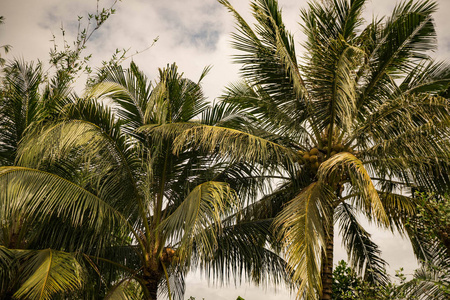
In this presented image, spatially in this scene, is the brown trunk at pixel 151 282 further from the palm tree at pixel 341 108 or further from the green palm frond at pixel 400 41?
the green palm frond at pixel 400 41

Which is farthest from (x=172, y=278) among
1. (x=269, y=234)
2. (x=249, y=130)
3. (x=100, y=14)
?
(x=100, y=14)

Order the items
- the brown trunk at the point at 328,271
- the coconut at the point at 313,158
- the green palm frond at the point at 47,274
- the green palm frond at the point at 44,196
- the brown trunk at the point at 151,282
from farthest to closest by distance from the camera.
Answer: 1. the coconut at the point at 313,158
2. the brown trunk at the point at 151,282
3. the brown trunk at the point at 328,271
4. the green palm frond at the point at 44,196
5. the green palm frond at the point at 47,274

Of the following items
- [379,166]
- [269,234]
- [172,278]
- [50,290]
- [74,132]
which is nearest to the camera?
[50,290]

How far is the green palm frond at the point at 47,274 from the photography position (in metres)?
6.38

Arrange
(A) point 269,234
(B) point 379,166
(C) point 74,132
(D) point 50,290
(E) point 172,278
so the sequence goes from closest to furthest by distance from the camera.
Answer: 1. (D) point 50,290
2. (C) point 74,132
3. (B) point 379,166
4. (A) point 269,234
5. (E) point 172,278

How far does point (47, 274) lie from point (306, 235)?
11.4 feet

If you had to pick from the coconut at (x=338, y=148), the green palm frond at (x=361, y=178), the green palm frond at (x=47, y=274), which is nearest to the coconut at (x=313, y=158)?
the coconut at (x=338, y=148)

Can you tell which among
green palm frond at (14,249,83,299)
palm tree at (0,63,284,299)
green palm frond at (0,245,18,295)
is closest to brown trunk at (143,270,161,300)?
palm tree at (0,63,284,299)

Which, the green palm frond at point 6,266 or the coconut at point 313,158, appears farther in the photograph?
the coconut at point 313,158

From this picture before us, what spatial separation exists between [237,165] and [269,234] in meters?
1.42

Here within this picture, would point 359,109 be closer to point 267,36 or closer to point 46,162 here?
point 267,36

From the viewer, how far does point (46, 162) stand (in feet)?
27.2

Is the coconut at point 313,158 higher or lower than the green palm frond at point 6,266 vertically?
higher

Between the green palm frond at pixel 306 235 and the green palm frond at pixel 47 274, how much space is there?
292 cm
